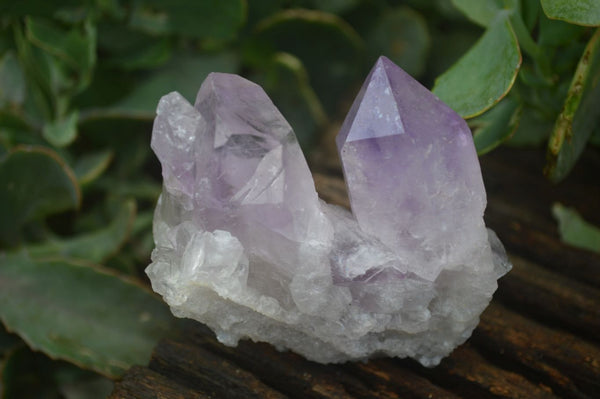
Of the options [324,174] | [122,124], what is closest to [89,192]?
[122,124]

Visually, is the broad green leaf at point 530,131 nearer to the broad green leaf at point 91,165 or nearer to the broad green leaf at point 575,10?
the broad green leaf at point 575,10

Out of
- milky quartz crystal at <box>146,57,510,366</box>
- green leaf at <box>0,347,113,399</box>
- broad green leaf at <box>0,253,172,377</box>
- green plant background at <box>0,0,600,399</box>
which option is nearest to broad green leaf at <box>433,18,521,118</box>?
green plant background at <box>0,0,600,399</box>

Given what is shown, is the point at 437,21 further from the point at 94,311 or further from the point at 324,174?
the point at 94,311

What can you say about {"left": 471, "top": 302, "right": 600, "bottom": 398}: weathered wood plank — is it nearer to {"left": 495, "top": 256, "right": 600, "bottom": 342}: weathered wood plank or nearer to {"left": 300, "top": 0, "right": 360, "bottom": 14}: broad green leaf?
{"left": 495, "top": 256, "right": 600, "bottom": 342}: weathered wood plank

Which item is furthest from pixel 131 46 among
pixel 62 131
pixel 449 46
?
pixel 449 46

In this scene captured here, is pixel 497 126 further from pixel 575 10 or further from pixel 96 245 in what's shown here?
pixel 96 245

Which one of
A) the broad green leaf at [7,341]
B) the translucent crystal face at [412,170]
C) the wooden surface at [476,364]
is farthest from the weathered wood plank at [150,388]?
the broad green leaf at [7,341]
